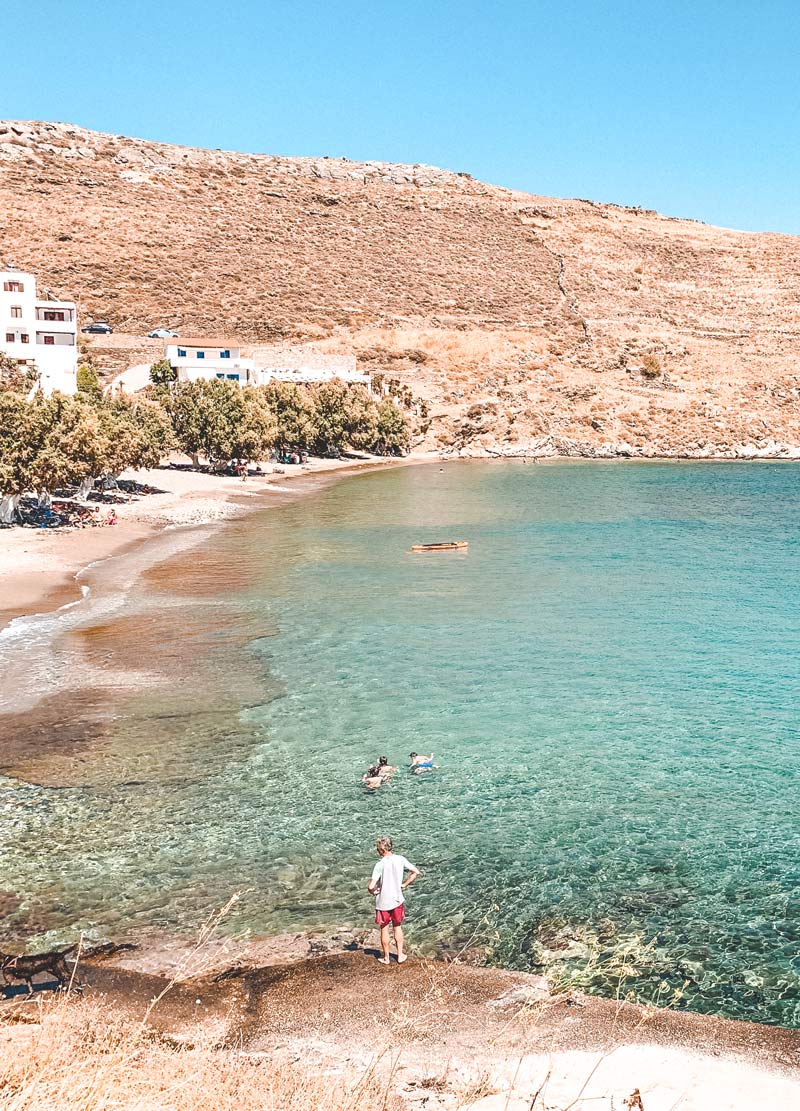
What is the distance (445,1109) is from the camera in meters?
9.23

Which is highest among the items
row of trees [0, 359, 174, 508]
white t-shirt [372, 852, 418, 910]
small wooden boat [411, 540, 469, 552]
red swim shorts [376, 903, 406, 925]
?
row of trees [0, 359, 174, 508]

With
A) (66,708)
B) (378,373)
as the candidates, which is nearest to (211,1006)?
(66,708)

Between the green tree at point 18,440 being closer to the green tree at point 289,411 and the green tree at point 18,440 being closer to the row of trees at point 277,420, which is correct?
the row of trees at point 277,420

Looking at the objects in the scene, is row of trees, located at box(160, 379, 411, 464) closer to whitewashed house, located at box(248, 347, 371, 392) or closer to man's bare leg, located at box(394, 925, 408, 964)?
whitewashed house, located at box(248, 347, 371, 392)

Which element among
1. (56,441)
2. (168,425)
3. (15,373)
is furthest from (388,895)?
(15,373)

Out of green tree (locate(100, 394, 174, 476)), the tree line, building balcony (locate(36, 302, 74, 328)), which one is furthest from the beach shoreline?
building balcony (locate(36, 302, 74, 328))

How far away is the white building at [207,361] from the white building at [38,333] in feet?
63.9

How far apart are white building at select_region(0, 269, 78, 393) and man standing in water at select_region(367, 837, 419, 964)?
59031 millimetres

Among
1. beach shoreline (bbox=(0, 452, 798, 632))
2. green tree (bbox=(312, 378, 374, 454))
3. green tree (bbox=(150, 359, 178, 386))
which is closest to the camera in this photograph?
beach shoreline (bbox=(0, 452, 798, 632))

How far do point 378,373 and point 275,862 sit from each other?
103m

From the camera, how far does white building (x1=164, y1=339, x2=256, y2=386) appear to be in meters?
92.8

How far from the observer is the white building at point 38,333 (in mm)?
67125

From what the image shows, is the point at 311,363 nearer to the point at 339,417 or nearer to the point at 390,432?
the point at 390,432

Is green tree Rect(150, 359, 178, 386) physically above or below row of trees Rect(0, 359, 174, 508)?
above
